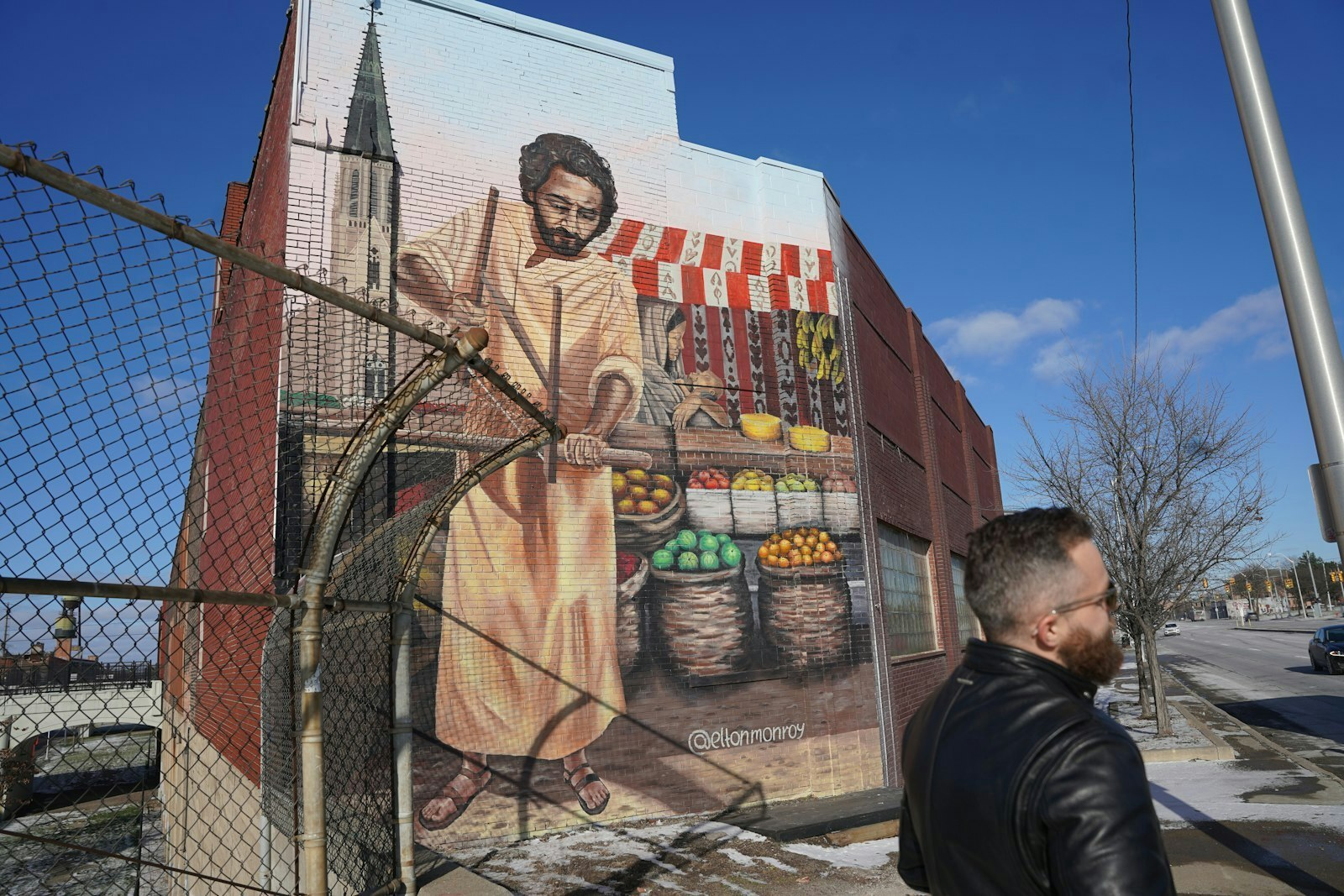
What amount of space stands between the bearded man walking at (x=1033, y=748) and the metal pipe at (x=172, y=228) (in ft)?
7.42

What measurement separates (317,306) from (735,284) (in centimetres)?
554

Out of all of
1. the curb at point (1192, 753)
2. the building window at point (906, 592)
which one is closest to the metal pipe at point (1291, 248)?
the building window at point (906, 592)

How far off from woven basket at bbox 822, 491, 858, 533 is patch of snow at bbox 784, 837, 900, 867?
4.17 m

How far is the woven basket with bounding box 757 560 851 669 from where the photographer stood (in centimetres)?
1089

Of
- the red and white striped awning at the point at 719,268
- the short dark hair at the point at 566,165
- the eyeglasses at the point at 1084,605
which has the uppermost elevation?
the short dark hair at the point at 566,165

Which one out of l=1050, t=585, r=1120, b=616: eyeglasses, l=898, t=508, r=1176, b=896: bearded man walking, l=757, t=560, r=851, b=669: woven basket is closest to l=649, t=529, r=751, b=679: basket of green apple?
l=757, t=560, r=851, b=669: woven basket

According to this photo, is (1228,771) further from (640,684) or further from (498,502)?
(498,502)

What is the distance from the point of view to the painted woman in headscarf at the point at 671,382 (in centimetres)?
1073

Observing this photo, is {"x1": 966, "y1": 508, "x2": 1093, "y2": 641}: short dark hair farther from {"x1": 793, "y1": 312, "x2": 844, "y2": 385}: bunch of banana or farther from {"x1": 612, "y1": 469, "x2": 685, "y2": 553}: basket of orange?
{"x1": 793, "y1": 312, "x2": 844, "y2": 385}: bunch of banana

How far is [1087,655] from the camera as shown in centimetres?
174

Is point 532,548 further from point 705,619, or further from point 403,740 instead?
point 403,740

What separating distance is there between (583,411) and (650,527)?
156 cm

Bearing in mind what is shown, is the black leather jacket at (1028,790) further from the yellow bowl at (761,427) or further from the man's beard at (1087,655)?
the yellow bowl at (761,427)

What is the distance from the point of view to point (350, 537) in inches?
337
